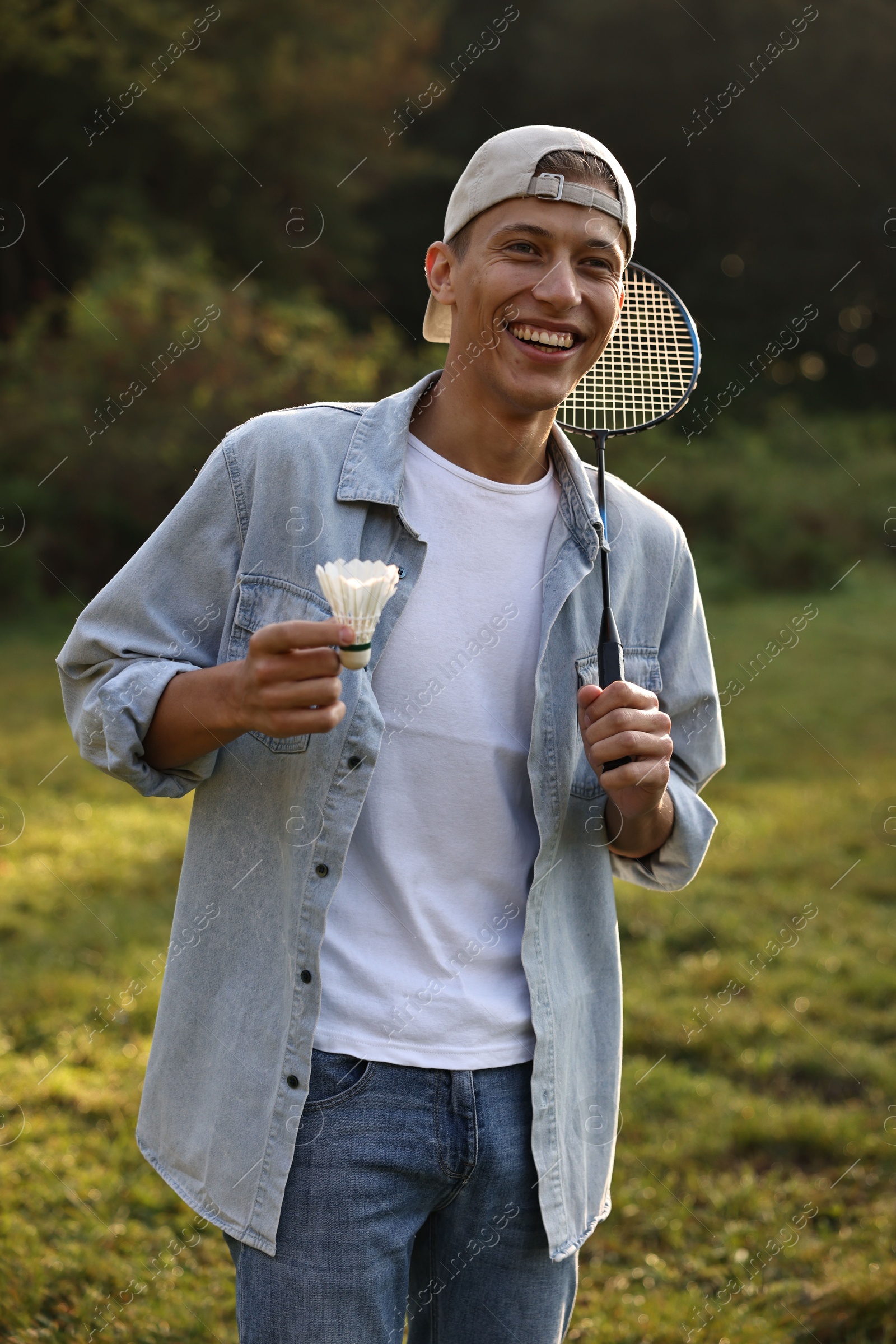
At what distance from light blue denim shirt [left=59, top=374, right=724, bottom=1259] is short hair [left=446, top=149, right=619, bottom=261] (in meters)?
0.40

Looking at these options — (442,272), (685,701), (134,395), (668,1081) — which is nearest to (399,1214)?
(685,701)

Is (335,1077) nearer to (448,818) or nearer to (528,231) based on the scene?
(448,818)

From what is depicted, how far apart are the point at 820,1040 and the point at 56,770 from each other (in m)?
5.19

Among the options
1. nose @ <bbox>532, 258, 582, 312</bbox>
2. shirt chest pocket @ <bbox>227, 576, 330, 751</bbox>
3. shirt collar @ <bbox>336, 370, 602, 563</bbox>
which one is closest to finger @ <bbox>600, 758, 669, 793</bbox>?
shirt collar @ <bbox>336, 370, 602, 563</bbox>

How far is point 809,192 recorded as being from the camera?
23859 millimetres

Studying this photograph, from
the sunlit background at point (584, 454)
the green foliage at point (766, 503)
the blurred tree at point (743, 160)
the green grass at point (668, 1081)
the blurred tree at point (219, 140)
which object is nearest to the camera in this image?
the green grass at point (668, 1081)

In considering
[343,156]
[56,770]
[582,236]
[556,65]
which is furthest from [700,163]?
[582,236]

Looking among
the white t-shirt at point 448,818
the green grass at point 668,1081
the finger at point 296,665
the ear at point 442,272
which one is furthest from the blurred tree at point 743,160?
the finger at point 296,665

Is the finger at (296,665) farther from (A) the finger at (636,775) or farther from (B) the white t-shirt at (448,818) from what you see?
(A) the finger at (636,775)

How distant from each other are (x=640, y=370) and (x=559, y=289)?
550mm

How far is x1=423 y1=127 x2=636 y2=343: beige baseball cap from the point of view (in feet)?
6.38

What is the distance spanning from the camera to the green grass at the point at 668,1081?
11.1 feet

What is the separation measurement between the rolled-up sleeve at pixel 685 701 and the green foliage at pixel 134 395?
11346mm

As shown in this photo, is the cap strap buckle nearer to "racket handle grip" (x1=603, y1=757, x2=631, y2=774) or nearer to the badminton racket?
the badminton racket
